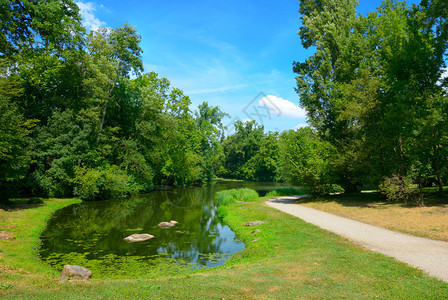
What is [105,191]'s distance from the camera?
31531 mm

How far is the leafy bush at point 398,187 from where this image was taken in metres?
18.2

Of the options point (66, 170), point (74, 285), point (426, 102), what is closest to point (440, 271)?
point (74, 285)

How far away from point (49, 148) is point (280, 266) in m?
28.8

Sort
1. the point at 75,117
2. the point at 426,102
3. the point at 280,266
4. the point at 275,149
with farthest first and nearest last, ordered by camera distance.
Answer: the point at 275,149
the point at 75,117
the point at 426,102
the point at 280,266

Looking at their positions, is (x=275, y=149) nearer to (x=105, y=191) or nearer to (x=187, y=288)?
(x=105, y=191)

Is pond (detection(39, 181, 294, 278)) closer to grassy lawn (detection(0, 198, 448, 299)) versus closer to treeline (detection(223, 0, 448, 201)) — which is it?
grassy lawn (detection(0, 198, 448, 299))

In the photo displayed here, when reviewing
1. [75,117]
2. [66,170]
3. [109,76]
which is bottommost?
[66,170]

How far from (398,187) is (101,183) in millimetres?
28804

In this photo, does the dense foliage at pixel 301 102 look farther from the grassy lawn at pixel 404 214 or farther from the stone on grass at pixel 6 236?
the stone on grass at pixel 6 236

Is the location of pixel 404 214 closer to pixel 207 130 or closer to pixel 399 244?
pixel 399 244

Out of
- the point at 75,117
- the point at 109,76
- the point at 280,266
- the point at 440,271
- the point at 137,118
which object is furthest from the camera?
the point at 137,118

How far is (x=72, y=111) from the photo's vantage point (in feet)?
95.6

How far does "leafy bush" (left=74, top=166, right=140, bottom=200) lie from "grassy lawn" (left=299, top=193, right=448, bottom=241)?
2306 centimetres

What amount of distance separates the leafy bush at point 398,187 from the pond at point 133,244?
38.6ft
